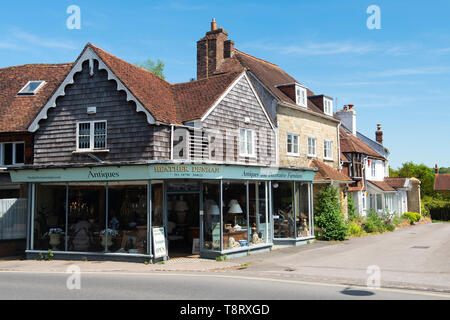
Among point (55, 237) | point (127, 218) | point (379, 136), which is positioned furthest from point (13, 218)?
point (379, 136)

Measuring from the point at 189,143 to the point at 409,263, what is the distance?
993 cm

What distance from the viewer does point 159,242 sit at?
15.8m

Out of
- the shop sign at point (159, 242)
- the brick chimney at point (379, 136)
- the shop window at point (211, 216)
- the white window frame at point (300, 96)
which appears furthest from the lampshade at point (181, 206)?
the brick chimney at point (379, 136)

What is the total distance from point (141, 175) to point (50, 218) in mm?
5644

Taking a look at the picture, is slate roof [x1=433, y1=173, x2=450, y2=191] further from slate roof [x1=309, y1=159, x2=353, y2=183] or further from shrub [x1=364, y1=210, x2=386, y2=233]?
slate roof [x1=309, y1=159, x2=353, y2=183]

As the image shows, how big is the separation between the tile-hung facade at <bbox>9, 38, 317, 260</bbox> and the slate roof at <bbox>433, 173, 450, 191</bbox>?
59.0 meters

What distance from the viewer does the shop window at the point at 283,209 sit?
21047 mm

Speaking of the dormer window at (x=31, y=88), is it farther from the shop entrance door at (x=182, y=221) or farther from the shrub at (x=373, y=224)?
the shrub at (x=373, y=224)

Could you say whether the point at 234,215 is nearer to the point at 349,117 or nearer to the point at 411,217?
the point at 349,117

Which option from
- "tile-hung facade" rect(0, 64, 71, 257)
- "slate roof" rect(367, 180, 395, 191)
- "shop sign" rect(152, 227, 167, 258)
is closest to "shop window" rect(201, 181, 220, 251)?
"shop sign" rect(152, 227, 167, 258)

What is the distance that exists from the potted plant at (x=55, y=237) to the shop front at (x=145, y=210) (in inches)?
1.6

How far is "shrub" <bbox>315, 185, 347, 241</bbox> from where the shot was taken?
915 inches
